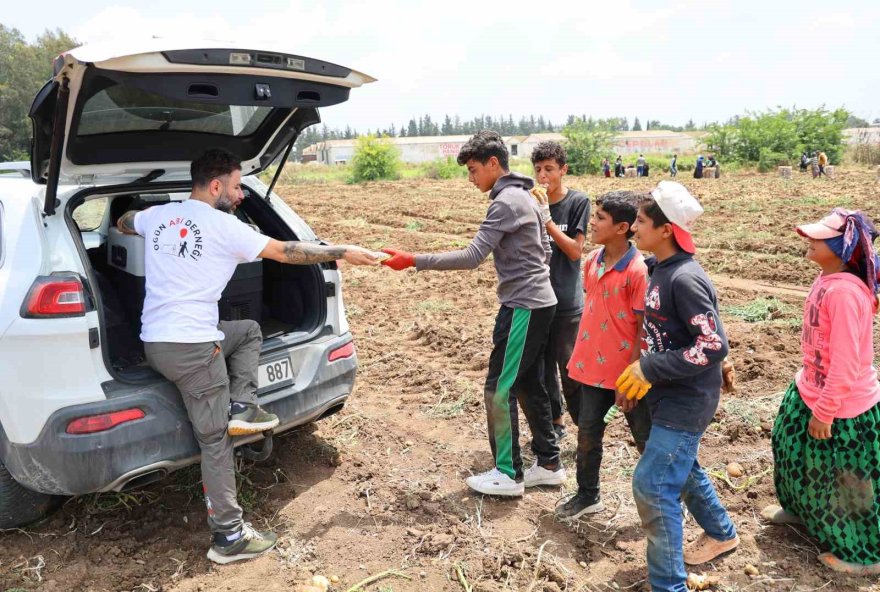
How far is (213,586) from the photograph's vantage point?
9.84ft

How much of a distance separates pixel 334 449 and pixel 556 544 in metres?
1.61

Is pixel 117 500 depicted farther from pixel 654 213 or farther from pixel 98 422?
pixel 654 213

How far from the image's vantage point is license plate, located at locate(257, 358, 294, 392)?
347 centimetres

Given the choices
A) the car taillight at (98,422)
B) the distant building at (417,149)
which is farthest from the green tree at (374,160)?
the distant building at (417,149)

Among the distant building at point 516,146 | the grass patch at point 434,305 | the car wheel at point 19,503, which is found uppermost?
the distant building at point 516,146

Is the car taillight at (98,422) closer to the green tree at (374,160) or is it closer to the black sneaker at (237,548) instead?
the black sneaker at (237,548)

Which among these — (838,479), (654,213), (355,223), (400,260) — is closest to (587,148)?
(355,223)

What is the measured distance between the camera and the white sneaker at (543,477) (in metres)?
3.83

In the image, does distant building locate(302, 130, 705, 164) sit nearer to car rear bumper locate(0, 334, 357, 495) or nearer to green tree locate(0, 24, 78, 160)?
green tree locate(0, 24, 78, 160)

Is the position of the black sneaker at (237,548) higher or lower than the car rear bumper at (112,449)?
lower

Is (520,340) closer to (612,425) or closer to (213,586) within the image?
(612,425)

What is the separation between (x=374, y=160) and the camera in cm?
4053

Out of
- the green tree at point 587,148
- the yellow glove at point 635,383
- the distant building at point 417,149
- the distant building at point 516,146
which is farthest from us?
the distant building at point 417,149

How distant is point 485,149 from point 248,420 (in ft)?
5.95
